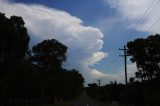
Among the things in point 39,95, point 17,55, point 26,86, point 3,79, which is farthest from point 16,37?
point 39,95

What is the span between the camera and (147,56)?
8725cm

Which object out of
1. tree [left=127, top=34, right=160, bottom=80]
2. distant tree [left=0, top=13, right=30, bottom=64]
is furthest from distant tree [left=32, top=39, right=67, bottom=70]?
distant tree [left=0, top=13, right=30, bottom=64]

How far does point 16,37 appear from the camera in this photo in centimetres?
5131

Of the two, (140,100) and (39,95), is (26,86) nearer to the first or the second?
(140,100)

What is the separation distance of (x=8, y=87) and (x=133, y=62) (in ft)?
127

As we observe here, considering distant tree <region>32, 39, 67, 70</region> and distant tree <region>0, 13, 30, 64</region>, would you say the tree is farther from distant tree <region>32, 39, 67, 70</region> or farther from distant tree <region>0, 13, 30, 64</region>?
distant tree <region>0, 13, 30, 64</region>

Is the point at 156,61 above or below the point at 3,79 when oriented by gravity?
above

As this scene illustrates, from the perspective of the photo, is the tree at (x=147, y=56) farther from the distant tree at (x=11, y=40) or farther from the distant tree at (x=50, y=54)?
the distant tree at (x=11, y=40)

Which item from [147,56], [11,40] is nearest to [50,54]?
[147,56]

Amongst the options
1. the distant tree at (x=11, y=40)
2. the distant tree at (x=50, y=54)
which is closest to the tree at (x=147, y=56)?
the distant tree at (x=50, y=54)

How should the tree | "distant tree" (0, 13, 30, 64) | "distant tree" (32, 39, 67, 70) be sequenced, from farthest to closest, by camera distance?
1. "distant tree" (32, 39, 67, 70)
2. the tree
3. "distant tree" (0, 13, 30, 64)

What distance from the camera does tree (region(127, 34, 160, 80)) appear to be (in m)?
86.1

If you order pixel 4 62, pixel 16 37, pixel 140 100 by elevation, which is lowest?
pixel 140 100

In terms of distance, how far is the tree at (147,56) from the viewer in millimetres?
86125
